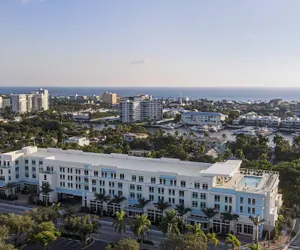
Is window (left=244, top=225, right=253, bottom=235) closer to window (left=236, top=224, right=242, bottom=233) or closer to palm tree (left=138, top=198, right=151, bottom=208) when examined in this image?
window (left=236, top=224, right=242, bottom=233)

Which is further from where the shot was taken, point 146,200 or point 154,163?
point 154,163

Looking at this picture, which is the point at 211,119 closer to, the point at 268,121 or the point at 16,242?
the point at 268,121

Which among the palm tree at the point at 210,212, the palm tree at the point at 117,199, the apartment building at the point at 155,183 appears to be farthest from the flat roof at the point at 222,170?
the palm tree at the point at 117,199

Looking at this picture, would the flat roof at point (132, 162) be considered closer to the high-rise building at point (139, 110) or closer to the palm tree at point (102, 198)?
the palm tree at point (102, 198)

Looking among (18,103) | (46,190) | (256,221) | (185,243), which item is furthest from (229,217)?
(18,103)

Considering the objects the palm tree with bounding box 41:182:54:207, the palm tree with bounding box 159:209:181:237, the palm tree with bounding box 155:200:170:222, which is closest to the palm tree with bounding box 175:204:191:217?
the palm tree with bounding box 155:200:170:222

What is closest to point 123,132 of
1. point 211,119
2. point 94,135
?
point 94,135
